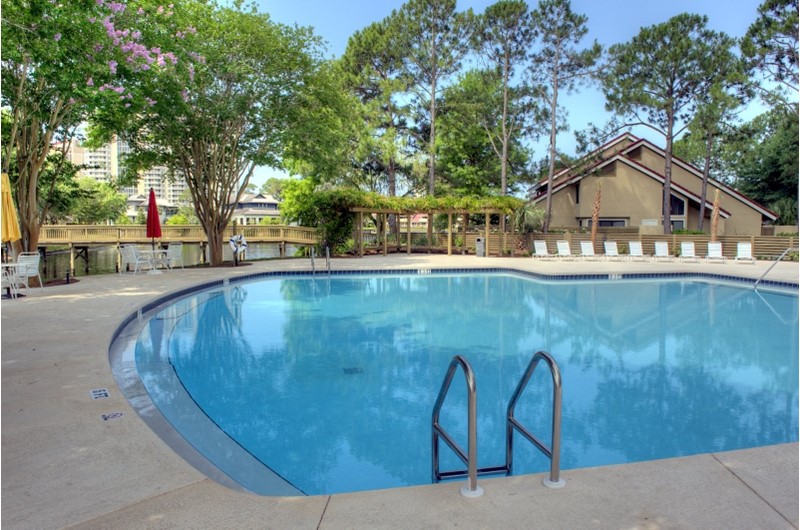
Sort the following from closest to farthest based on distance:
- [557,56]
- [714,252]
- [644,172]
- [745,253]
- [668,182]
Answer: [745,253] → [714,252] → [668,182] → [557,56] → [644,172]

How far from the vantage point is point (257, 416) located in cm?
490

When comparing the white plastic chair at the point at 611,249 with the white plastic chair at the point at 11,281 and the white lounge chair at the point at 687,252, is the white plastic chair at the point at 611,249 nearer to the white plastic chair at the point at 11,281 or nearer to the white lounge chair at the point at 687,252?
the white lounge chair at the point at 687,252

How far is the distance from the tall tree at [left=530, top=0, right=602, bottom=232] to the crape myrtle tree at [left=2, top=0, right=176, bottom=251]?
58.3ft

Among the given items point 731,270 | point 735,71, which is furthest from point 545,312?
point 735,71

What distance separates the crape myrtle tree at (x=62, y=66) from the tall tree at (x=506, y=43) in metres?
16.8

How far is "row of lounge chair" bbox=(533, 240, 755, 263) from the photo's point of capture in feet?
64.0

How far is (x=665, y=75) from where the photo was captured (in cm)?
2339

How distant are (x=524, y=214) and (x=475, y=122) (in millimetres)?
7780

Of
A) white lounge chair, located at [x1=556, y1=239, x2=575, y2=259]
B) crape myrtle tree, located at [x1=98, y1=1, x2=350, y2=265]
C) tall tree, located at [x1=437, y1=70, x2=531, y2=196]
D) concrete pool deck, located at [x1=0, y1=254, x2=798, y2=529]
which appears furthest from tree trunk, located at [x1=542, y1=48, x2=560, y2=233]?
concrete pool deck, located at [x1=0, y1=254, x2=798, y2=529]

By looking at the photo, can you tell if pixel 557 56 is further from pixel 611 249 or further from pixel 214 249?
pixel 214 249

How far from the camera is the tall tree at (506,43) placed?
2433 cm

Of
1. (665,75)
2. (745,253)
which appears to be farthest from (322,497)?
(665,75)

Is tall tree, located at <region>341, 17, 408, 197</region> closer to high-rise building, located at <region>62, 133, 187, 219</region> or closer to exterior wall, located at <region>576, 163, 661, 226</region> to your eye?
exterior wall, located at <region>576, 163, 661, 226</region>

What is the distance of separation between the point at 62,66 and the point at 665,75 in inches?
929
